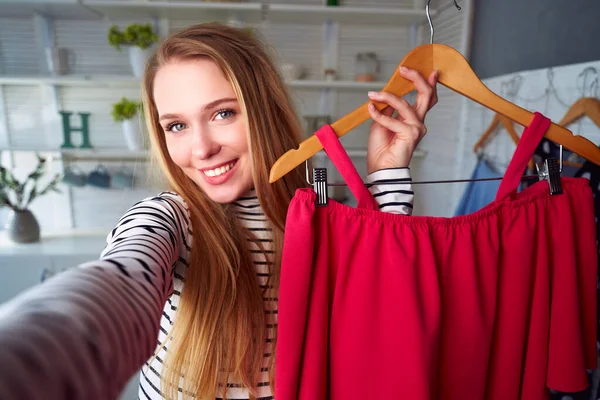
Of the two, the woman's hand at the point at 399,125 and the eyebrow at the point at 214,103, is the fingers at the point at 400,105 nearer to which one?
the woman's hand at the point at 399,125

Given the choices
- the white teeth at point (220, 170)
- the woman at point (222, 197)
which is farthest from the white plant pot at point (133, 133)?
the white teeth at point (220, 170)

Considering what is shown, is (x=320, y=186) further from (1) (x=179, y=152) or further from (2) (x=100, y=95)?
(2) (x=100, y=95)

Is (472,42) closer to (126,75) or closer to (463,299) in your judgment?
(463,299)

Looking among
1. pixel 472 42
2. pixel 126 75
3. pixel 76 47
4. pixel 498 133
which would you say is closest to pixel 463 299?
pixel 498 133

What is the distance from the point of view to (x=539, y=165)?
64 cm

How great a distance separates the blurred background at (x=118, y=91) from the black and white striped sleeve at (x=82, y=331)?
5.34 feet

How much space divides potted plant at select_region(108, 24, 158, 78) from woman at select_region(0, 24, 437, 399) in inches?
60.7

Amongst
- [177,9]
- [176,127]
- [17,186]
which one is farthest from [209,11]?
[176,127]

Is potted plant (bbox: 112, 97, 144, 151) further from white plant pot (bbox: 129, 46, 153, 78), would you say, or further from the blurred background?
white plant pot (bbox: 129, 46, 153, 78)

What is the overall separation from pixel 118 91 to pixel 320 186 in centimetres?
220

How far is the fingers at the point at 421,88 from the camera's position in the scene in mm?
576

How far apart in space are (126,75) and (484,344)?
2389 mm

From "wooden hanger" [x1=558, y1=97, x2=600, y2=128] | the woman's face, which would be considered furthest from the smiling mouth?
"wooden hanger" [x1=558, y1=97, x2=600, y2=128]

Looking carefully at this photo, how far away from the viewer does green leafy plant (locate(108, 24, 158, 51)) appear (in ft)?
6.68
